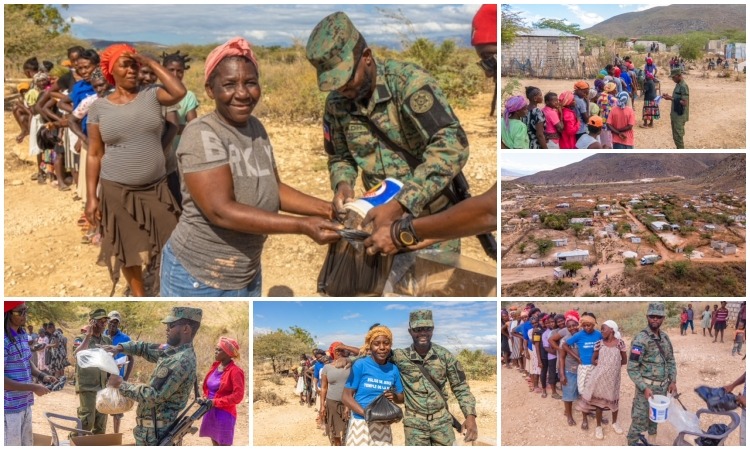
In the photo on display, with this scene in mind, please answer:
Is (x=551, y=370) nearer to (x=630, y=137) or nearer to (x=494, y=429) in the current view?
(x=494, y=429)

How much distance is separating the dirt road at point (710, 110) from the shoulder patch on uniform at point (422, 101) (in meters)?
0.52

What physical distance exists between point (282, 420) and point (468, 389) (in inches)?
35.3

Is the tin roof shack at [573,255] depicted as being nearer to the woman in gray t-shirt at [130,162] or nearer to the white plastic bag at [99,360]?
the white plastic bag at [99,360]

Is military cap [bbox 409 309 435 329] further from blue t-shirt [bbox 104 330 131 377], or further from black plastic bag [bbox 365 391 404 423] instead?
blue t-shirt [bbox 104 330 131 377]

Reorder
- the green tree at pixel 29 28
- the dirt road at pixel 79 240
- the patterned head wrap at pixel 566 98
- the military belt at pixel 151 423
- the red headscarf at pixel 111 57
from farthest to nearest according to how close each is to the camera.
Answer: the green tree at pixel 29 28 < the dirt road at pixel 79 240 < the red headscarf at pixel 111 57 < the patterned head wrap at pixel 566 98 < the military belt at pixel 151 423

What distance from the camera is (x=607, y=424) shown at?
355cm

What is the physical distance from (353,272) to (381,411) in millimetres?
624

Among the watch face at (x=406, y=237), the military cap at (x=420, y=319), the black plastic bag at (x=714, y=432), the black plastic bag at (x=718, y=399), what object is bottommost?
the black plastic bag at (x=714, y=432)

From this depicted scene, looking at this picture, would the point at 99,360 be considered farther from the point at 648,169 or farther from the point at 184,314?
the point at 648,169

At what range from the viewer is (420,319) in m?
Answer: 3.26

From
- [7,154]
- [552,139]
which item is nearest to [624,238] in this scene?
[552,139]

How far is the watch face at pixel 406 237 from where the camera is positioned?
9.81 ft

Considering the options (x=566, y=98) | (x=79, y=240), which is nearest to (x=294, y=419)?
(x=566, y=98)

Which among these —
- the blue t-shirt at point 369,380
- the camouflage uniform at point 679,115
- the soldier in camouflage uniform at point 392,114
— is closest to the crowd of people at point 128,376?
the blue t-shirt at point 369,380
